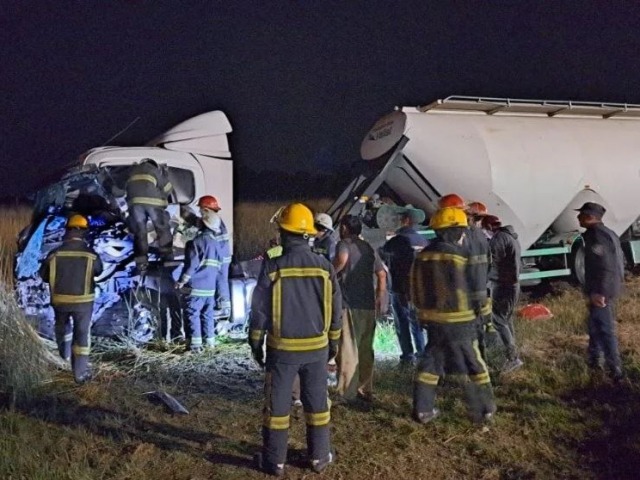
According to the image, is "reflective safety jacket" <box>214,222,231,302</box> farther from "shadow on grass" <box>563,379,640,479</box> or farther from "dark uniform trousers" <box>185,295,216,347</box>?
"shadow on grass" <box>563,379,640,479</box>

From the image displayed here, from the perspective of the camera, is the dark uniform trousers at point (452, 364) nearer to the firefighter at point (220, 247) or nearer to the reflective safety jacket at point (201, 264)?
the reflective safety jacket at point (201, 264)

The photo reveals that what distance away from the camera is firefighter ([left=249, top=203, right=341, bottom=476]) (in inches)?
142

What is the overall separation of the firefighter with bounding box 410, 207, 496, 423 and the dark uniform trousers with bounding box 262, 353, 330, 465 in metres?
1.01

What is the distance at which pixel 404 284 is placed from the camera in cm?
570

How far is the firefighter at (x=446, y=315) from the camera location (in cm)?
432

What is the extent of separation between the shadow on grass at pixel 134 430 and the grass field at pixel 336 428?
0.5 inches

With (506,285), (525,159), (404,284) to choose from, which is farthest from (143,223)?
(525,159)

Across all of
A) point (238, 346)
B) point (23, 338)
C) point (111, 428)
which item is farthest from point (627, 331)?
point (23, 338)

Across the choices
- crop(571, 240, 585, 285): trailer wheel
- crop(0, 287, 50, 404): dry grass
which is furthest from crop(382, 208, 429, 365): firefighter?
crop(571, 240, 585, 285): trailer wheel

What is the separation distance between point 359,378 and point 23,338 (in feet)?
9.79

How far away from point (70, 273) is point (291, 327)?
8.76 feet

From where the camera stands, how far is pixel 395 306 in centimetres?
586

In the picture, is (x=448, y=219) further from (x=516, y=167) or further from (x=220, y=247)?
(x=516, y=167)

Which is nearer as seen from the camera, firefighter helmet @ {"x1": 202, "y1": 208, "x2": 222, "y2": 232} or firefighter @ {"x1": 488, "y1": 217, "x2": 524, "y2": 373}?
firefighter @ {"x1": 488, "y1": 217, "x2": 524, "y2": 373}
